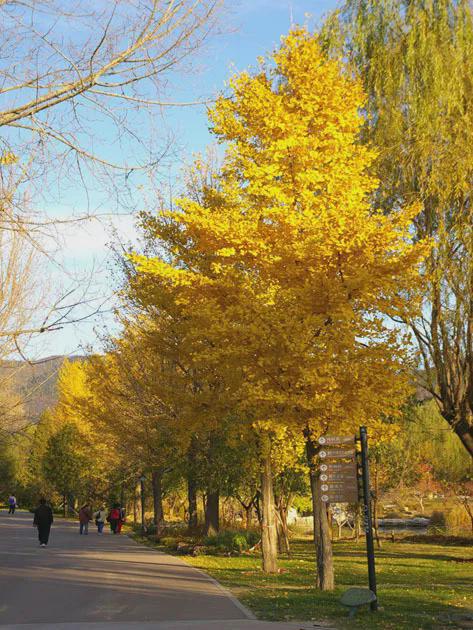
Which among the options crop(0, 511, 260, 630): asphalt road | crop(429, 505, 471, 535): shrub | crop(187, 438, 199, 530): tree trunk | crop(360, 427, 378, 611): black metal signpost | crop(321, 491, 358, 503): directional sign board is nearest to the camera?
crop(0, 511, 260, 630): asphalt road

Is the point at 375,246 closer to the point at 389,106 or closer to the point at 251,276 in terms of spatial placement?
the point at 251,276

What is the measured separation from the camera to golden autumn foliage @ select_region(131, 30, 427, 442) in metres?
13.4

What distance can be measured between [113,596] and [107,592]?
25.2 inches

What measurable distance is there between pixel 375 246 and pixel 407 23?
7.17m

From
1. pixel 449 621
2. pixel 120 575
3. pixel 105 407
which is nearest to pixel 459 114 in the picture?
pixel 449 621

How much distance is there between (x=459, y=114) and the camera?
16.9 meters

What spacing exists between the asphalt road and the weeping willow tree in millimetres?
7407

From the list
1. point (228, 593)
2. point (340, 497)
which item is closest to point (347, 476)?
point (340, 497)

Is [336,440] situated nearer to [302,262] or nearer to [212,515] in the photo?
[302,262]

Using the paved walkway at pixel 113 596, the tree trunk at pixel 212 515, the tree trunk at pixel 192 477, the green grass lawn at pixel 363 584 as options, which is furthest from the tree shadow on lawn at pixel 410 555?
the paved walkway at pixel 113 596

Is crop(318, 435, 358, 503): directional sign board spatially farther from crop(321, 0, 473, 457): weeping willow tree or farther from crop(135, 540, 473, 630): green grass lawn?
crop(321, 0, 473, 457): weeping willow tree

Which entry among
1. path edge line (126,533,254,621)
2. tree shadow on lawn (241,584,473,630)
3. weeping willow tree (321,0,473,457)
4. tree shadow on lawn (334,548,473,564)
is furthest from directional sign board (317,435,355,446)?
tree shadow on lawn (334,548,473,564)

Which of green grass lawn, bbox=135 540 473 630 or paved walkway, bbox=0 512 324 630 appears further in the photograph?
green grass lawn, bbox=135 540 473 630

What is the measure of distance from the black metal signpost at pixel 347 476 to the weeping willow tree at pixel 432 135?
4.87 m
